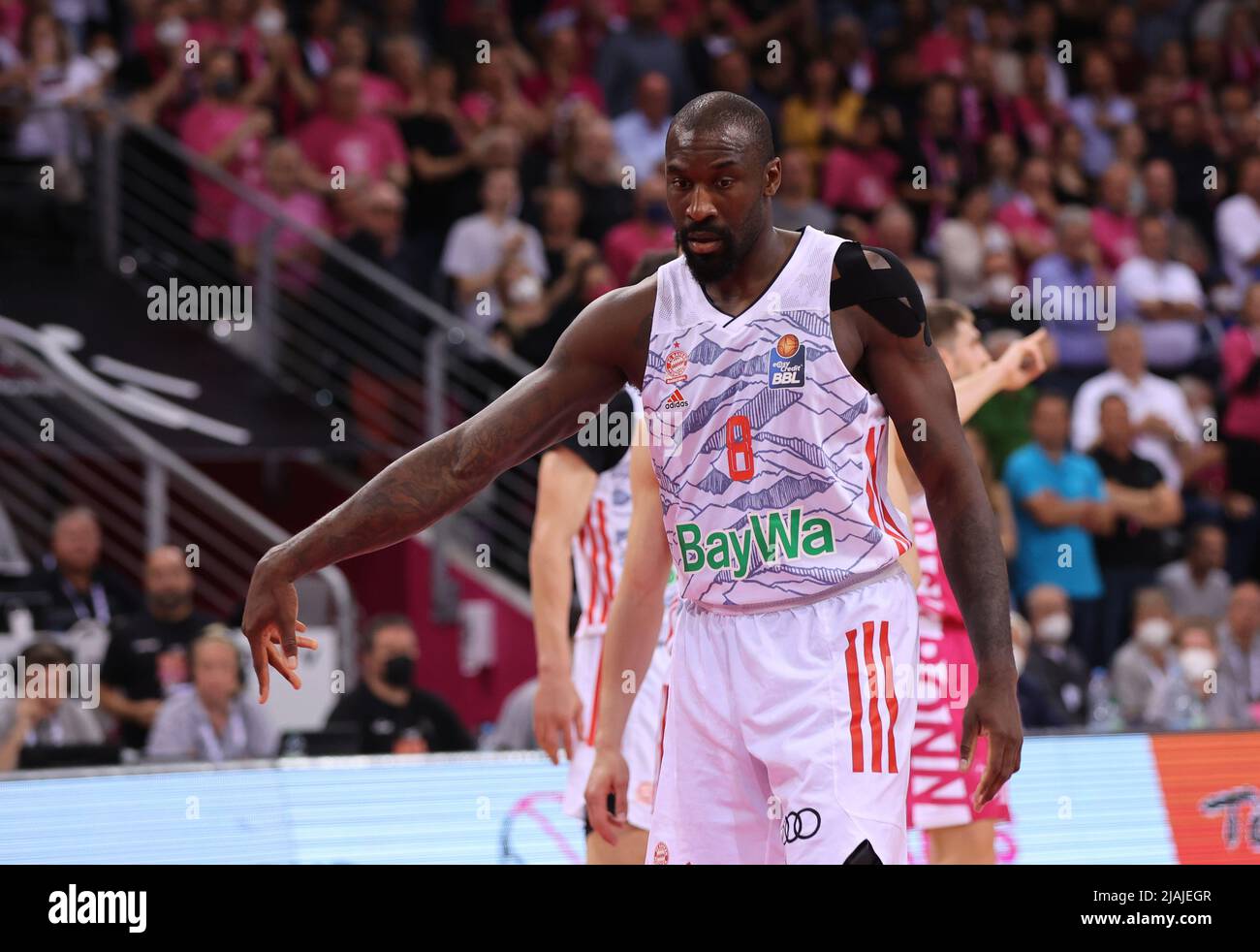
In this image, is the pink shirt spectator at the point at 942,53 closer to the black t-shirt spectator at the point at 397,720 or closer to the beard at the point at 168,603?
the black t-shirt spectator at the point at 397,720

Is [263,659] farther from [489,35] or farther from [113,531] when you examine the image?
[489,35]

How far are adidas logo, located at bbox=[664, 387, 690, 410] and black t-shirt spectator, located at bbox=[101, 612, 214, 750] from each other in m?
5.31

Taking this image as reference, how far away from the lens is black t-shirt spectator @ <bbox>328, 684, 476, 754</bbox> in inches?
353

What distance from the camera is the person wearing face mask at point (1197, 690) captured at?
394 inches

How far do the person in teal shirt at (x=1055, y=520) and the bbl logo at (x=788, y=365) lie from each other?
24.3ft

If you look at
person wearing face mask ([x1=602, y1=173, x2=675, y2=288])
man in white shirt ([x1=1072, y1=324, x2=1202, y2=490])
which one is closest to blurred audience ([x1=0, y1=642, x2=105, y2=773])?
person wearing face mask ([x1=602, y1=173, x2=675, y2=288])

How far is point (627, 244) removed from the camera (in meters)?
11.9

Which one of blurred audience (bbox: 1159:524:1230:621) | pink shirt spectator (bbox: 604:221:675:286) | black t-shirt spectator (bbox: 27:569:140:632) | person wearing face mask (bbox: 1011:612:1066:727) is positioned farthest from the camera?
pink shirt spectator (bbox: 604:221:675:286)

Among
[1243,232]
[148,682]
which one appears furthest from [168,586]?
[1243,232]

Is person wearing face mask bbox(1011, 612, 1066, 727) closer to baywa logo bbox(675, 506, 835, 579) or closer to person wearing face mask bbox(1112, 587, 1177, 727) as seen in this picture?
person wearing face mask bbox(1112, 587, 1177, 727)

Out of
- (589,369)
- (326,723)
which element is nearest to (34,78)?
(326,723)

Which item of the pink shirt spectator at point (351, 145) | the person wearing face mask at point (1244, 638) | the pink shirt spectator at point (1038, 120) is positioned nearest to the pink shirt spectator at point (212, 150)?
the pink shirt spectator at point (351, 145)

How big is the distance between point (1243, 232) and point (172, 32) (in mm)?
7644

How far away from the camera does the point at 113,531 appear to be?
11500 mm
